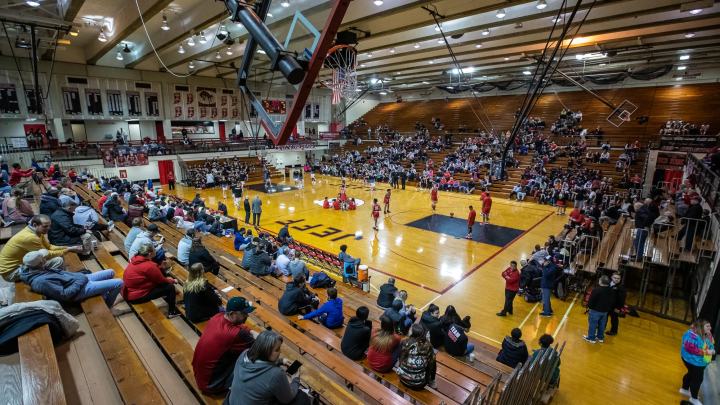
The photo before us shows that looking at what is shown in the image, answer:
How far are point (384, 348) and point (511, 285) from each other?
4431 mm

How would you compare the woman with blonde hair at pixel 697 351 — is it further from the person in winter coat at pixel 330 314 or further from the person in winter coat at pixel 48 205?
the person in winter coat at pixel 48 205

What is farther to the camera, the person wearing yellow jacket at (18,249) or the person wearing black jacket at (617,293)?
the person wearing black jacket at (617,293)

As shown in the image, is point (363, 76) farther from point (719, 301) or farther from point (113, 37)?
point (719, 301)

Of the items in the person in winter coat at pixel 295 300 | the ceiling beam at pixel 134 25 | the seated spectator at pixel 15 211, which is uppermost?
the ceiling beam at pixel 134 25

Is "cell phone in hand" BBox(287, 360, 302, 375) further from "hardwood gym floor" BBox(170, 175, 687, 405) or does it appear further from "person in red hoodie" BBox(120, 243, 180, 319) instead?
"hardwood gym floor" BBox(170, 175, 687, 405)

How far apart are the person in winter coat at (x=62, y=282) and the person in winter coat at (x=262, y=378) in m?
2.56

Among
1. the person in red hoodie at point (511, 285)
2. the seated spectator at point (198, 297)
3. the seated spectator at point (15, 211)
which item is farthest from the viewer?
the person in red hoodie at point (511, 285)

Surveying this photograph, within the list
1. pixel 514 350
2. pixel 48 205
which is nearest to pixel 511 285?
pixel 514 350

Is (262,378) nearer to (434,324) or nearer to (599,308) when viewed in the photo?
(434,324)

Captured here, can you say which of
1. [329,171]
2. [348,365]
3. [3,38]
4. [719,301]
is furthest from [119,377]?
[329,171]

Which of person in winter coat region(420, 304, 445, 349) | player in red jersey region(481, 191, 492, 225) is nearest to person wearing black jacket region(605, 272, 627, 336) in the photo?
person in winter coat region(420, 304, 445, 349)

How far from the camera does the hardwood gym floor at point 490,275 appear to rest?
576cm

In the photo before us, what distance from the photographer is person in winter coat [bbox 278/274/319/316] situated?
561cm

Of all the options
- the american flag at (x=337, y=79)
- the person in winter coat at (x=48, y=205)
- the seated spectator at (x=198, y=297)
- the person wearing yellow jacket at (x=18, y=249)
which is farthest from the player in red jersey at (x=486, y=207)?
the person wearing yellow jacket at (x=18, y=249)
